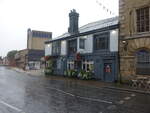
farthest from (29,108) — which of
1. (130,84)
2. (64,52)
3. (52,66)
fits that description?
(52,66)

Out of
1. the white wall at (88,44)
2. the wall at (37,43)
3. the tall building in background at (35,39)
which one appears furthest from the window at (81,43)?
the wall at (37,43)

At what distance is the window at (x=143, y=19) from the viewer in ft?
61.2

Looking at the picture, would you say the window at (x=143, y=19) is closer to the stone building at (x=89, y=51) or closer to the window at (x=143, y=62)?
the window at (x=143, y=62)

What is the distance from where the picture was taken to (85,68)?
25.5 metres

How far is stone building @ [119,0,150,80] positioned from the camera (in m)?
18.4

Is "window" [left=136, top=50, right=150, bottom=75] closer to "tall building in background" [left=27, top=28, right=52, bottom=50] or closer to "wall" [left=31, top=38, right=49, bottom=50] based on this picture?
"tall building in background" [left=27, top=28, right=52, bottom=50]

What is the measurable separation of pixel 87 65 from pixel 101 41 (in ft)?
12.4

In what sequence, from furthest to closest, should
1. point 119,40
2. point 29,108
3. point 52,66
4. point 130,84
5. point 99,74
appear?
1. point 52,66
2. point 99,74
3. point 119,40
4. point 130,84
5. point 29,108

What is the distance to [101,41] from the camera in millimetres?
23734

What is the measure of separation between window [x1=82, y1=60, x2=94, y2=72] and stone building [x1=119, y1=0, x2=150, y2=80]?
5.05 meters

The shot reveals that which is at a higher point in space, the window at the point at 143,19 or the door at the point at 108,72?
the window at the point at 143,19

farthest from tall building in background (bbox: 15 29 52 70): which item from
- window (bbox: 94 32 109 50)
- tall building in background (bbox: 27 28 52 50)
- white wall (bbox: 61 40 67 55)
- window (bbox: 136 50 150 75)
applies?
window (bbox: 136 50 150 75)

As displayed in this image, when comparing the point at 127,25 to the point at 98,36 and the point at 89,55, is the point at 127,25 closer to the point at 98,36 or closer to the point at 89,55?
the point at 98,36

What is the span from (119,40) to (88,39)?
220 inches
